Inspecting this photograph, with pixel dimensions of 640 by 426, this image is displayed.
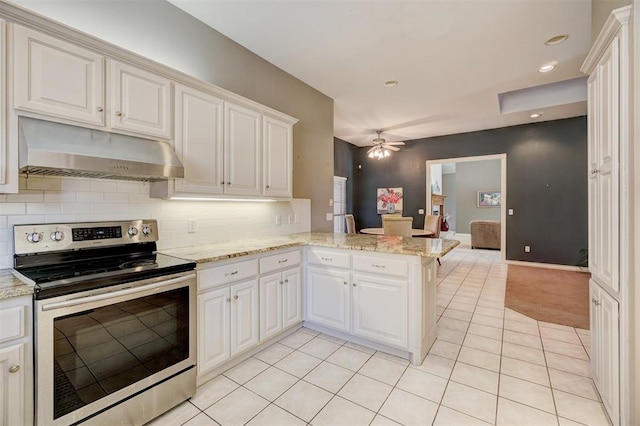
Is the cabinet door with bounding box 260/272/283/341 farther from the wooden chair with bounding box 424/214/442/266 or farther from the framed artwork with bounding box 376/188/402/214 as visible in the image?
the framed artwork with bounding box 376/188/402/214

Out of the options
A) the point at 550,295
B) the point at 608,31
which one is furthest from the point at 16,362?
the point at 550,295

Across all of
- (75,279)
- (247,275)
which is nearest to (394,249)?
(247,275)

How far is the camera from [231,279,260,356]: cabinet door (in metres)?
2.14

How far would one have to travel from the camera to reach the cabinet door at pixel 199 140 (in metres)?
2.08

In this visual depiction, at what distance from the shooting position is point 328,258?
263 centimetres

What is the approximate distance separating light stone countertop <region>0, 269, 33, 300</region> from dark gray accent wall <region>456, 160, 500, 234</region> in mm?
10684

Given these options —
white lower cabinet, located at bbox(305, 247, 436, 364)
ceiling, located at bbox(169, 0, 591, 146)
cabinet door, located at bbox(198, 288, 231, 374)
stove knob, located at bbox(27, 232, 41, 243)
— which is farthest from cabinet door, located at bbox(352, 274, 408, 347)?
ceiling, located at bbox(169, 0, 591, 146)

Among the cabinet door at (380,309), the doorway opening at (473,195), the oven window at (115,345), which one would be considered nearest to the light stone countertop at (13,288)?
the oven window at (115,345)

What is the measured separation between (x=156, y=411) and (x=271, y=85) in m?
3.05

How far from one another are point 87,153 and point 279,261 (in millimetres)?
1504

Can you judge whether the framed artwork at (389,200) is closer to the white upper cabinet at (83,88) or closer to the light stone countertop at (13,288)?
the white upper cabinet at (83,88)

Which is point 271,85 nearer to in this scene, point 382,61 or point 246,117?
point 246,117

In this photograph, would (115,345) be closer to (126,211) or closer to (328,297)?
(126,211)

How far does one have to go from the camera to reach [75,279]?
136cm
